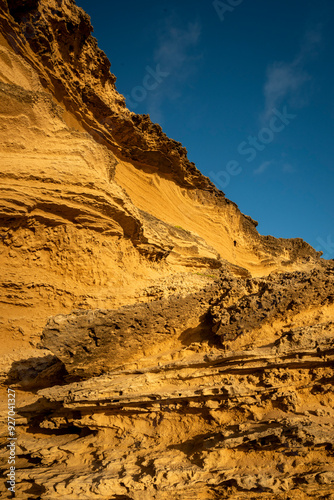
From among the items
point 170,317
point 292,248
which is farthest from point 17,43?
point 292,248

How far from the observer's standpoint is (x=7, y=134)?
6684 millimetres

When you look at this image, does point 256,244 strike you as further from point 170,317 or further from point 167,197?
point 170,317

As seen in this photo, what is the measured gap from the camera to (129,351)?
13.8 ft

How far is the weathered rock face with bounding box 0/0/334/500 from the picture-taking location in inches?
113

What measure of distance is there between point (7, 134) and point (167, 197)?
9.07 m

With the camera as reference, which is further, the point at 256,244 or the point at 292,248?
the point at 292,248
